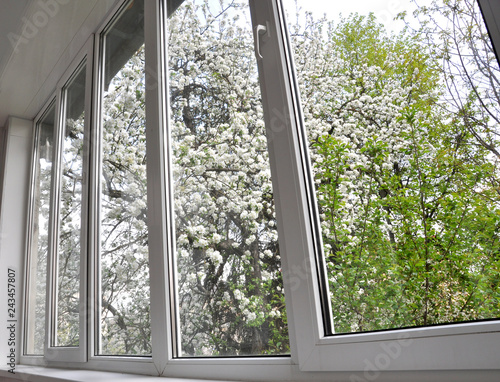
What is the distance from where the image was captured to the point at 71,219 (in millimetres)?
2463

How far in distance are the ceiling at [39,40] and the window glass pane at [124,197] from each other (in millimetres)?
209

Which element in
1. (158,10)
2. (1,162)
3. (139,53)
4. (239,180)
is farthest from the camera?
(1,162)

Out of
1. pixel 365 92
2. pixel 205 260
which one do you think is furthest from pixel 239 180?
pixel 365 92

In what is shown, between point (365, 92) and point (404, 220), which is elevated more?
point (365, 92)

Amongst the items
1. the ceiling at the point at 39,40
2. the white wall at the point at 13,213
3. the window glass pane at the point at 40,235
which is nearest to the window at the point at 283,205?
the ceiling at the point at 39,40

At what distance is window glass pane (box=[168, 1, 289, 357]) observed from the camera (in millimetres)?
1200

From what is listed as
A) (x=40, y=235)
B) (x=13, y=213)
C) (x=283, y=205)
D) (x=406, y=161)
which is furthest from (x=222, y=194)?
(x=13, y=213)

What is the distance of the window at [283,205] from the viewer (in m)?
0.81

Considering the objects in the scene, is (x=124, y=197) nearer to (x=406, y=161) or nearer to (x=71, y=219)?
(x=71, y=219)

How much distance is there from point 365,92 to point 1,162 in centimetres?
317

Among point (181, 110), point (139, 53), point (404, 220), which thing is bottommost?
point (404, 220)

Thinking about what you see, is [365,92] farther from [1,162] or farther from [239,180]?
[1,162]

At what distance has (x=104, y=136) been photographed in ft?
7.23

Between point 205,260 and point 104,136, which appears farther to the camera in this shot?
point 104,136
